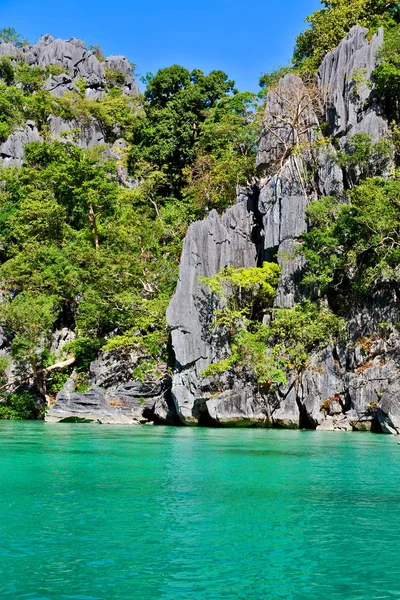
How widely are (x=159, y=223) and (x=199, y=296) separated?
984 centimetres

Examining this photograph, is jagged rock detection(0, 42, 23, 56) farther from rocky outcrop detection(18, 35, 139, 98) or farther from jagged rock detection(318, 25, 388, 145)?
jagged rock detection(318, 25, 388, 145)

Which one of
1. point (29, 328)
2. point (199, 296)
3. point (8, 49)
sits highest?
point (8, 49)

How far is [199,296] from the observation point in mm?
29172

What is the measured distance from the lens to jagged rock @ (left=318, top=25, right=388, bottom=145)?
2953 centimetres

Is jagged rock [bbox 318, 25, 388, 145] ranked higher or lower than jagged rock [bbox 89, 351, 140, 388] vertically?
higher

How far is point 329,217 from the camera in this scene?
92.6 feet

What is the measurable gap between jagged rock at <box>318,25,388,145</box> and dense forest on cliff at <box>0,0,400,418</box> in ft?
1.36

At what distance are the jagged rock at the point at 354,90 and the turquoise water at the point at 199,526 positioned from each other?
18619 millimetres

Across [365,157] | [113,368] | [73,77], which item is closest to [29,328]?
[113,368]

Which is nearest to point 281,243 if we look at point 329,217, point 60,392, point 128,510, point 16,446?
point 329,217

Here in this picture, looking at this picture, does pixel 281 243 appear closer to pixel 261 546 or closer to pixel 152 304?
pixel 152 304

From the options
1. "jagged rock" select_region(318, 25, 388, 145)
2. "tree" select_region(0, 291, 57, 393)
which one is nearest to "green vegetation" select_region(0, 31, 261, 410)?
"tree" select_region(0, 291, 57, 393)

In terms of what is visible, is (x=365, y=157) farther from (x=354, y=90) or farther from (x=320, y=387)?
(x=320, y=387)

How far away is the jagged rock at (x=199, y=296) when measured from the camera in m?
27.8
